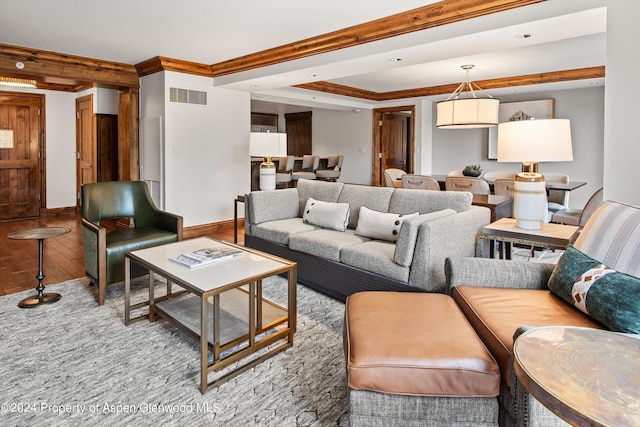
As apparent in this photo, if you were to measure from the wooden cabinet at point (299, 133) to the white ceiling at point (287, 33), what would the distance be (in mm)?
5151

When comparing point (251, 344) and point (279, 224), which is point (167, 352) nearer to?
point (251, 344)

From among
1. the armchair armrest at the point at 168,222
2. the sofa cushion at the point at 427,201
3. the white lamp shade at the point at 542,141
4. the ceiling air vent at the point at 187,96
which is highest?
the ceiling air vent at the point at 187,96

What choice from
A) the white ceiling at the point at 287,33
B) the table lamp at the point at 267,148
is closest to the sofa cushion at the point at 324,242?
the table lamp at the point at 267,148

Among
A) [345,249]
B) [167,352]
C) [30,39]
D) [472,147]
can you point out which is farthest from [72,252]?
[472,147]

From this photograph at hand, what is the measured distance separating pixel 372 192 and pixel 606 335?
2517 mm

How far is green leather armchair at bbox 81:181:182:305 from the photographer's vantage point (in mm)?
2998

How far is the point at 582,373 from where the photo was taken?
1053 millimetres

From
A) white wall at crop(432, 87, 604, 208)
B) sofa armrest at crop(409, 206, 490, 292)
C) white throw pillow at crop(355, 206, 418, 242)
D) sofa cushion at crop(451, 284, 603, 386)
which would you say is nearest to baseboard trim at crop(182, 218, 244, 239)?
white throw pillow at crop(355, 206, 418, 242)

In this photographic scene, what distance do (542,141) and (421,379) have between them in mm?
1846

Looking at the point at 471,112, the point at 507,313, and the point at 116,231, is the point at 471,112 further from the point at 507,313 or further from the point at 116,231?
the point at 116,231

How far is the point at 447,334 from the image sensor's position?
1.56 meters

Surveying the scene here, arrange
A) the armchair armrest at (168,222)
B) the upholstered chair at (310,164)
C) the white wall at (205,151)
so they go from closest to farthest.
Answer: the armchair armrest at (168,222)
the white wall at (205,151)
the upholstered chair at (310,164)

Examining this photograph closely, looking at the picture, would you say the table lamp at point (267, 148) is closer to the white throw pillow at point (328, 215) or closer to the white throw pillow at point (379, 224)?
the white throw pillow at point (328, 215)

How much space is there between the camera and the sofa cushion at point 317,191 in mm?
4000
